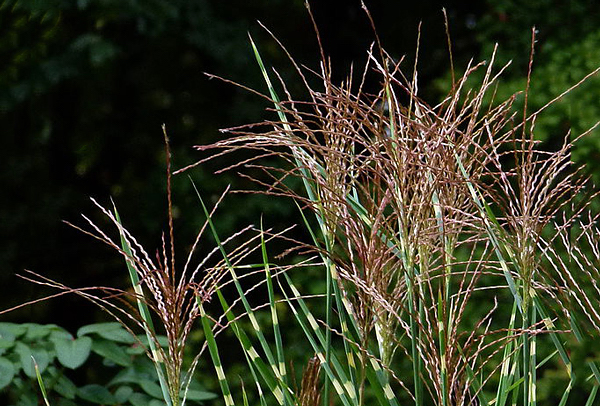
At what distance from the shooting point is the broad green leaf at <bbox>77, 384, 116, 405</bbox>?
98.3 inches

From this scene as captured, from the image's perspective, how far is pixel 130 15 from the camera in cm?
442

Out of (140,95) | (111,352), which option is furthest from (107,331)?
(140,95)

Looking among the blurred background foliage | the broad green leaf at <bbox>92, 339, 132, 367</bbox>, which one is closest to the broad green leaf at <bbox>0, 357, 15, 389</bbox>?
the broad green leaf at <bbox>92, 339, 132, 367</bbox>

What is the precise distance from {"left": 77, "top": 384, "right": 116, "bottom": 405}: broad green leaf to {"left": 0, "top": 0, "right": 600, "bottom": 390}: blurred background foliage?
220 centimetres

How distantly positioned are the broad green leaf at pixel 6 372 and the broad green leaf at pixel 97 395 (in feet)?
0.79

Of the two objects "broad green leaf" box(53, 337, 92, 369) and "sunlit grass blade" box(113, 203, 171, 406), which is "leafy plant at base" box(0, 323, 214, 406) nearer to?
"broad green leaf" box(53, 337, 92, 369)

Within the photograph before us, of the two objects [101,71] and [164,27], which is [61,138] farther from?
[164,27]

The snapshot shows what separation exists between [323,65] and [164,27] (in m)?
3.29

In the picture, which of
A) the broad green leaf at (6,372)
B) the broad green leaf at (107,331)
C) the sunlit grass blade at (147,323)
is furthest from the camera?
the broad green leaf at (107,331)

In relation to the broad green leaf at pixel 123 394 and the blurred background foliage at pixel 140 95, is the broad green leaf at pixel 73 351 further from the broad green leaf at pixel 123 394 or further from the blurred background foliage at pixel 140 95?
the blurred background foliage at pixel 140 95

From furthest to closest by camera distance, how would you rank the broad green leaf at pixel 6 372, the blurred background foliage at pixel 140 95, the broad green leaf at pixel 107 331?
the blurred background foliage at pixel 140 95, the broad green leaf at pixel 107 331, the broad green leaf at pixel 6 372

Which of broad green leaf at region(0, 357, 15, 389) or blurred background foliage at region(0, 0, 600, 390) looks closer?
broad green leaf at region(0, 357, 15, 389)

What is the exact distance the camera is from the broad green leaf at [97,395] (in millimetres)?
2498

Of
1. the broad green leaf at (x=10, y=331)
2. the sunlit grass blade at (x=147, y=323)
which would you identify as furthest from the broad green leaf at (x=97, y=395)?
the sunlit grass blade at (x=147, y=323)
